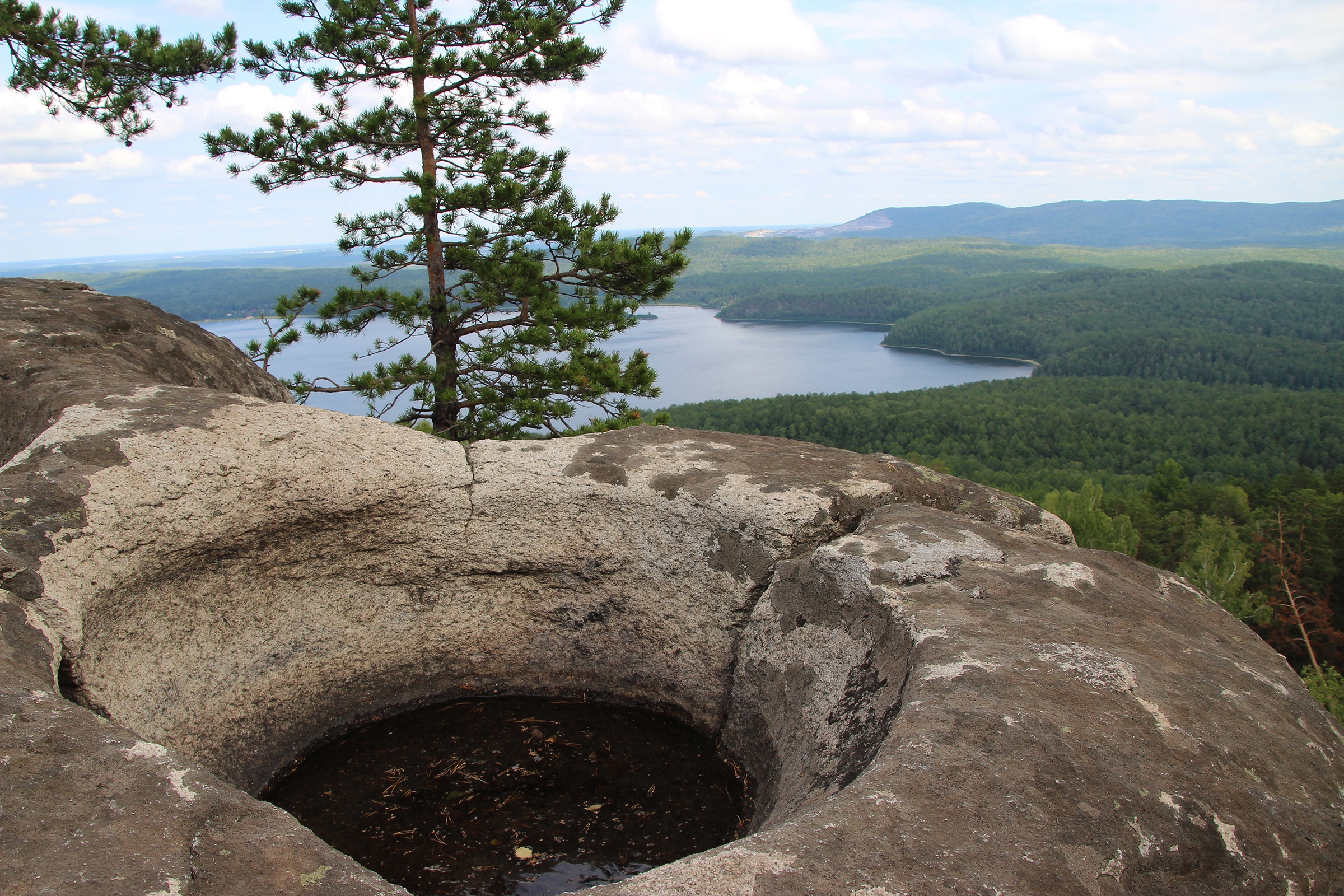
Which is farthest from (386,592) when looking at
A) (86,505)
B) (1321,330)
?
(1321,330)

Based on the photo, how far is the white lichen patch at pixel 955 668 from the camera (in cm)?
309

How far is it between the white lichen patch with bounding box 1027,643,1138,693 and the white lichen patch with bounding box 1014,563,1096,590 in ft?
2.11

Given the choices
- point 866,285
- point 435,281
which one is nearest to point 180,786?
point 435,281

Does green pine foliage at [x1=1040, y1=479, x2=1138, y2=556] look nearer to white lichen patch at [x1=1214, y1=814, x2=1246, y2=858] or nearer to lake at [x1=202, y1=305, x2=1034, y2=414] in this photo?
white lichen patch at [x1=1214, y1=814, x2=1246, y2=858]

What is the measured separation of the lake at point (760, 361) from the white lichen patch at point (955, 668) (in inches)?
1638

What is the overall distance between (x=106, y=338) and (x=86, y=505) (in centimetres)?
350

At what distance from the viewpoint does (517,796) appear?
4.30 metres

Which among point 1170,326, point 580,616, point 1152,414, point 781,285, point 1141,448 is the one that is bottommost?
point 1141,448

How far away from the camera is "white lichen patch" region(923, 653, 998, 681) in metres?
3.09

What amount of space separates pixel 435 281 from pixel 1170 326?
115m

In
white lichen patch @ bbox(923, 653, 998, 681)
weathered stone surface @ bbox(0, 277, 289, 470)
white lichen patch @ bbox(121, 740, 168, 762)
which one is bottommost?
white lichen patch @ bbox(923, 653, 998, 681)

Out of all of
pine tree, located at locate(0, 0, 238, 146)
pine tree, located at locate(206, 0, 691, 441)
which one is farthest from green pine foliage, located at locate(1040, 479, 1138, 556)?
pine tree, located at locate(0, 0, 238, 146)

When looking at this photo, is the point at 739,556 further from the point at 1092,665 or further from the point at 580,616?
the point at 1092,665

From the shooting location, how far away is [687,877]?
7.11ft
